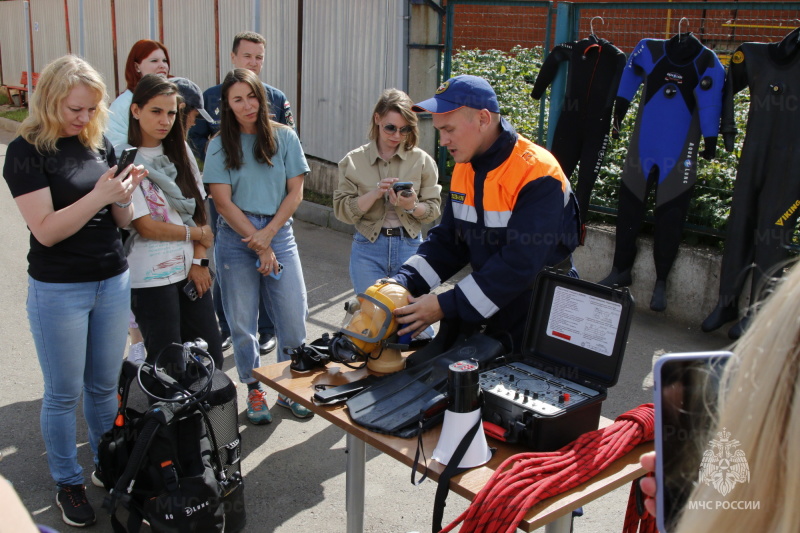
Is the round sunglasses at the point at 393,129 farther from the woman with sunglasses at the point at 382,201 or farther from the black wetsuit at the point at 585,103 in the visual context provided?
the black wetsuit at the point at 585,103

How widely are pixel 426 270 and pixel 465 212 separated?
0.30 metres

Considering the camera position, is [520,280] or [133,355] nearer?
[520,280]

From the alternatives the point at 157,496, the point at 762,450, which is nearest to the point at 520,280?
the point at 157,496

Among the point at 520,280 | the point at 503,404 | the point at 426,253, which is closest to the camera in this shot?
the point at 503,404

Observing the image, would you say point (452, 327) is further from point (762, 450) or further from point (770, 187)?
point (770, 187)

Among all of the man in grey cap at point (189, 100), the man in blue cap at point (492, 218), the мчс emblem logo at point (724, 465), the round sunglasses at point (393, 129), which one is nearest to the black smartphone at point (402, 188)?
A: the round sunglasses at point (393, 129)

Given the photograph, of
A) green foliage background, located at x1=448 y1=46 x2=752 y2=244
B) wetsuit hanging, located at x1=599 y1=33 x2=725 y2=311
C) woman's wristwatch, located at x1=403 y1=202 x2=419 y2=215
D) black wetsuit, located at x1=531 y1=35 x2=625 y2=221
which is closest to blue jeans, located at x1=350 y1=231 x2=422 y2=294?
woman's wristwatch, located at x1=403 y1=202 x2=419 y2=215

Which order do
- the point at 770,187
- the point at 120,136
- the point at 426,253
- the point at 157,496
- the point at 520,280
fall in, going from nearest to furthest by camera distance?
the point at 520,280 < the point at 157,496 < the point at 426,253 < the point at 120,136 < the point at 770,187

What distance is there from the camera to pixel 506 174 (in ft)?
9.61

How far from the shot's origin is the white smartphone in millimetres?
1376

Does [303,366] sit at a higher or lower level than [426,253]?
lower

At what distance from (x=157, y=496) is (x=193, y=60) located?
10.5m

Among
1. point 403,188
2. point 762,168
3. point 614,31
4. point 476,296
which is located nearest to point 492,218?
point 476,296

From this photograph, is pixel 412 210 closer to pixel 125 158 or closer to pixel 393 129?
pixel 393 129
